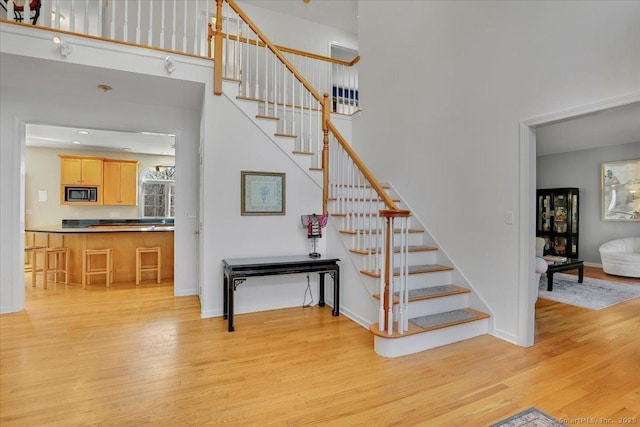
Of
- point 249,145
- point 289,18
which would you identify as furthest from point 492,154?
point 289,18

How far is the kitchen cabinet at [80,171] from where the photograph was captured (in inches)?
294

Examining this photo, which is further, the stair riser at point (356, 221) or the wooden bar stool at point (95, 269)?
the wooden bar stool at point (95, 269)

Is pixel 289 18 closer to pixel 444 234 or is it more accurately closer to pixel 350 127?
pixel 350 127

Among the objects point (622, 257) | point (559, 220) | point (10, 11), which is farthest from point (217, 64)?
point (559, 220)

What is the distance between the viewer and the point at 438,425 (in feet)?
6.06

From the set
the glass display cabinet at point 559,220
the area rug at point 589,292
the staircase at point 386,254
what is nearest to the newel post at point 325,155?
the staircase at point 386,254

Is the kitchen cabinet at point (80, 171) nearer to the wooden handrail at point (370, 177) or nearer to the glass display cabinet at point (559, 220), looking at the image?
the wooden handrail at point (370, 177)

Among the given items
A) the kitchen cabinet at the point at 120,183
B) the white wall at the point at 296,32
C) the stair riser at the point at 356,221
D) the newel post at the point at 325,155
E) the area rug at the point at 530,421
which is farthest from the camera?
the kitchen cabinet at the point at 120,183

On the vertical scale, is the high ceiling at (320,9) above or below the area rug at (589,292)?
above

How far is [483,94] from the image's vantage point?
3256 mm

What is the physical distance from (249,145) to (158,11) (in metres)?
3.55

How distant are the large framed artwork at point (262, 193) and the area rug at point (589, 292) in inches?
161

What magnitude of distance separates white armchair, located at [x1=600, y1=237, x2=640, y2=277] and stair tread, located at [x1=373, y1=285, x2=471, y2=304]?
476 cm

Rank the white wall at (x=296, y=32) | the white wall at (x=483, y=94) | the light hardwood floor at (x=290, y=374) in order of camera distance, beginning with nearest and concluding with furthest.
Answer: the light hardwood floor at (x=290, y=374) < the white wall at (x=483, y=94) < the white wall at (x=296, y=32)
